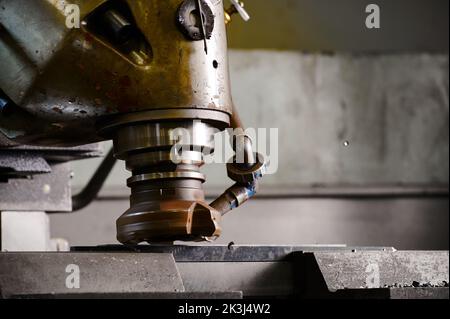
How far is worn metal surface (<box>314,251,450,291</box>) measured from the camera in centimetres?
114

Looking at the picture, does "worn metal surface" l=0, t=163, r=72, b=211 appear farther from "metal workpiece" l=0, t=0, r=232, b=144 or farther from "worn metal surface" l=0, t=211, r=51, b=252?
"metal workpiece" l=0, t=0, r=232, b=144

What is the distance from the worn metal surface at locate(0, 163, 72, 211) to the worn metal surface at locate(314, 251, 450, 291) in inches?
22.7

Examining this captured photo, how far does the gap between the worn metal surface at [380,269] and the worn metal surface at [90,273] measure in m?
0.24

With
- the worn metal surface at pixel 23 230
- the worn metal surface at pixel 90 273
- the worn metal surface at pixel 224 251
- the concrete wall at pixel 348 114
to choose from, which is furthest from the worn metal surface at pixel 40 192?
the concrete wall at pixel 348 114

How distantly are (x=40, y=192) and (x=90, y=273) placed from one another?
23.4 inches

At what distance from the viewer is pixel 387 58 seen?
2.82 metres

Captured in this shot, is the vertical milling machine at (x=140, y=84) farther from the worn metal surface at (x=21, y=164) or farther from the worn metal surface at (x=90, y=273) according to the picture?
the worn metal surface at (x=21, y=164)

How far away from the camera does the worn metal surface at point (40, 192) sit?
1.48 meters

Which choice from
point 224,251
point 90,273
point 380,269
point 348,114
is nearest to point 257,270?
point 224,251

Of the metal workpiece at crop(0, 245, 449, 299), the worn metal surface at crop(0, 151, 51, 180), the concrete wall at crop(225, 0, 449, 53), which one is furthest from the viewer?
the concrete wall at crop(225, 0, 449, 53)

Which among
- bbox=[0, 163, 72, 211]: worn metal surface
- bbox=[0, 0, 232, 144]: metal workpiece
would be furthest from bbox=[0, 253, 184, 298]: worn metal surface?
bbox=[0, 163, 72, 211]: worn metal surface

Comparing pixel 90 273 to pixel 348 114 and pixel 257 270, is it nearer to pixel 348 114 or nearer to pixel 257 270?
pixel 257 270

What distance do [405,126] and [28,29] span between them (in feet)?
6.51
